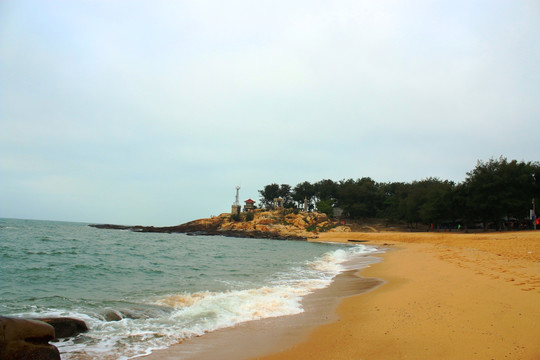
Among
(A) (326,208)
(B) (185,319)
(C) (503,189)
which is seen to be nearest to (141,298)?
(B) (185,319)

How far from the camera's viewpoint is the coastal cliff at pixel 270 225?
64.2 metres

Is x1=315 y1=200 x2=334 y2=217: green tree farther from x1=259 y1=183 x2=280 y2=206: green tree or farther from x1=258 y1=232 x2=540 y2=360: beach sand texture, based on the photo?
x1=258 y1=232 x2=540 y2=360: beach sand texture

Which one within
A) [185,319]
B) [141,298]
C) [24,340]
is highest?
[24,340]

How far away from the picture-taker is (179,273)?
13.8 metres

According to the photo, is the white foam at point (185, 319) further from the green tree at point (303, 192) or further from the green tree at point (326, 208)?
the green tree at point (303, 192)

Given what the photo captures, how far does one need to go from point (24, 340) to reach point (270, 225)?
66.6 metres

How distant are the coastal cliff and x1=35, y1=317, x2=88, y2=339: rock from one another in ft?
169

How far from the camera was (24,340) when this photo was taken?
405 cm

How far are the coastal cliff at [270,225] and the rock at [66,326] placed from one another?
169 ft

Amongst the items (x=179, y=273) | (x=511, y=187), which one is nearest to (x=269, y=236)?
(x=511, y=187)

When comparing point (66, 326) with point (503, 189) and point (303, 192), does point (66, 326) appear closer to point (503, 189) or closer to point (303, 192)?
point (503, 189)

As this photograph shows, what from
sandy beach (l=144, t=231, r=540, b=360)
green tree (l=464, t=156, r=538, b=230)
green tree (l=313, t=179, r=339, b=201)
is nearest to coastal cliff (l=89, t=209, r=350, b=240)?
green tree (l=313, t=179, r=339, b=201)

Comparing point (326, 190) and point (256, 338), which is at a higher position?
point (326, 190)

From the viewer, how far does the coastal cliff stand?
6421 centimetres
